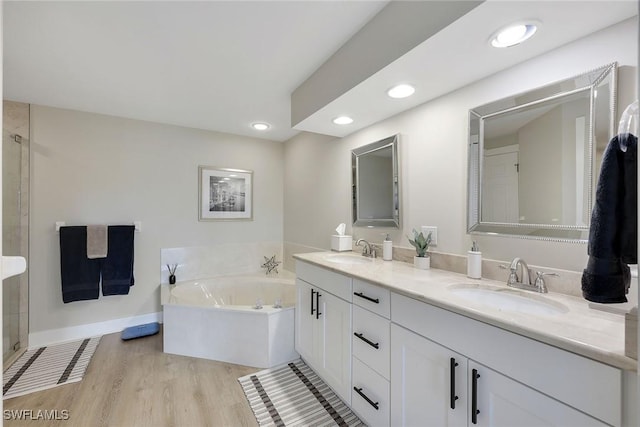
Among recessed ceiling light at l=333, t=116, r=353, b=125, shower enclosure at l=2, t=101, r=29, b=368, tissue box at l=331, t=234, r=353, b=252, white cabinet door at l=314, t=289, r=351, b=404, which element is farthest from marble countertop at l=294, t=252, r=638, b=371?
shower enclosure at l=2, t=101, r=29, b=368

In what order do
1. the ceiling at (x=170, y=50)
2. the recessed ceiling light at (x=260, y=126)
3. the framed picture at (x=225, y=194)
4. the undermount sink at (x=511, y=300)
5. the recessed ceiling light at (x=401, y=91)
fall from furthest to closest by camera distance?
the framed picture at (x=225, y=194) < the recessed ceiling light at (x=260, y=126) < the recessed ceiling light at (x=401, y=91) < the ceiling at (x=170, y=50) < the undermount sink at (x=511, y=300)

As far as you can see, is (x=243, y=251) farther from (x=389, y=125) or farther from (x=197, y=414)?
(x=389, y=125)

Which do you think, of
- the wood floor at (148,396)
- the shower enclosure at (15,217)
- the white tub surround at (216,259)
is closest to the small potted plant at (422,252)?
the wood floor at (148,396)

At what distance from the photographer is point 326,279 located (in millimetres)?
1857

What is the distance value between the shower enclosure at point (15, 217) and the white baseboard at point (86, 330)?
95mm

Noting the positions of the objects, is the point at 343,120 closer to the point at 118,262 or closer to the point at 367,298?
the point at 367,298

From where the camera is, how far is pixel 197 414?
1720 millimetres

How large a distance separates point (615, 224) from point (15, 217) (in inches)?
151

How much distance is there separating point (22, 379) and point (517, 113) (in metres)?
3.69

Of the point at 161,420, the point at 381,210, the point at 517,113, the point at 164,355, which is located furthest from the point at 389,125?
the point at 164,355

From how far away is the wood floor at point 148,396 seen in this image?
1671 mm

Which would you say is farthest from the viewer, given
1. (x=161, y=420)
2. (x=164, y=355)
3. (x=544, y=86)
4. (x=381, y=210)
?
(x=164, y=355)

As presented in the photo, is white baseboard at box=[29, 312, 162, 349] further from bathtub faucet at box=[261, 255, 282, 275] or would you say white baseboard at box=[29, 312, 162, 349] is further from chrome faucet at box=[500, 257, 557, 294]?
chrome faucet at box=[500, 257, 557, 294]

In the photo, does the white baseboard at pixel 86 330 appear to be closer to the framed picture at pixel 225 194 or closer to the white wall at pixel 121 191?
the white wall at pixel 121 191
